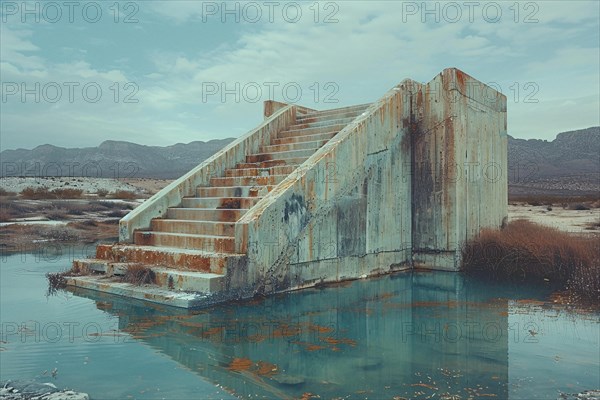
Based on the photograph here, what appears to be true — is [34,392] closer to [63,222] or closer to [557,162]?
[63,222]

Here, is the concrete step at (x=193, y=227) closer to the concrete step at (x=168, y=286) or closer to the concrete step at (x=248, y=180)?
the concrete step at (x=168, y=286)

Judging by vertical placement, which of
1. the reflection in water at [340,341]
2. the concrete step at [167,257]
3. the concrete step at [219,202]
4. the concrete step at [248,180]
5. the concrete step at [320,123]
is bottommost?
the reflection in water at [340,341]

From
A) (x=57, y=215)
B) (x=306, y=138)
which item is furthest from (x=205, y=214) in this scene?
(x=57, y=215)

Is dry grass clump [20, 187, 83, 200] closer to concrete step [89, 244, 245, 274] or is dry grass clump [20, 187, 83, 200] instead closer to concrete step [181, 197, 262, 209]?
concrete step [181, 197, 262, 209]

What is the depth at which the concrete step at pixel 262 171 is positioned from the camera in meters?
8.01

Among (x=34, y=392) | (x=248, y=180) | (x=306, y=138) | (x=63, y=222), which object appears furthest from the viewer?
(x=63, y=222)

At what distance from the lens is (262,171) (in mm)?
8336

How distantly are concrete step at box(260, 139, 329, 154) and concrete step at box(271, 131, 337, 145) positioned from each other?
0.20 m

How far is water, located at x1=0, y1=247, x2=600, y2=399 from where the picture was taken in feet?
10.7

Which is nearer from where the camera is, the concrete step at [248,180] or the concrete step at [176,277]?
the concrete step at [176,277]

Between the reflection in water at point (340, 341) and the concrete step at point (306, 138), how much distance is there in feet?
10.2

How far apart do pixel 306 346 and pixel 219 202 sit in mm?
3794

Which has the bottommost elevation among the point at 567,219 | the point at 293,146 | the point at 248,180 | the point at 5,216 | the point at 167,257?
the point at 167,257

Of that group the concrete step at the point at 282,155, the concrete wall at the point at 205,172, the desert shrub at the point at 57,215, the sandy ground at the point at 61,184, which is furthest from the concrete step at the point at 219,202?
the sandy ground at the point at 61,184
